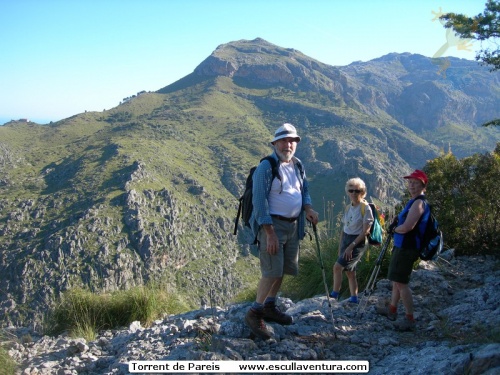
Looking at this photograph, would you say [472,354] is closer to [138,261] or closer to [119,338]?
[119,338]

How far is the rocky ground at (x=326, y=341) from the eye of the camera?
341 cm

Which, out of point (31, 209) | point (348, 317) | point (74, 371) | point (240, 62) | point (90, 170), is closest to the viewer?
point (74, 371)

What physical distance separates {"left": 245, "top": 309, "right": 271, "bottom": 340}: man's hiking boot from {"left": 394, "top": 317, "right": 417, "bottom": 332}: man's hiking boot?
1.58 meters

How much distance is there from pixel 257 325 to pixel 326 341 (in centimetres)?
75

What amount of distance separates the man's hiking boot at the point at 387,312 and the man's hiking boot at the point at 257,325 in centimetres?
176

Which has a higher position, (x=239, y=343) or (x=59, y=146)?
(x=59, y=146)

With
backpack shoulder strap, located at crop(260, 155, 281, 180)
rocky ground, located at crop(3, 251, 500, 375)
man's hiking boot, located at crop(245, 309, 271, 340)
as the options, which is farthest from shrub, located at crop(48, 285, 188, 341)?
backpack shoulder strap, located at crop(260, 155, 281, 180)

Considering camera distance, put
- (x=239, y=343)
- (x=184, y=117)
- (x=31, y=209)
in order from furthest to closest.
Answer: (x=184, y=117), (x=31, y=209), (x=239, y=343)

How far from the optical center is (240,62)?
18875 centimetres

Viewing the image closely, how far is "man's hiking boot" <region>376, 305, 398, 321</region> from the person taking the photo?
4.80 meters

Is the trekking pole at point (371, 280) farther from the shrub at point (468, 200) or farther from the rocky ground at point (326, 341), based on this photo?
the shrub at point (468, 200)

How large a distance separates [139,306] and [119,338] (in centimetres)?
114

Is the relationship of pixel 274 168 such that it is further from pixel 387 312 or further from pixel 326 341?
pixel 387 312

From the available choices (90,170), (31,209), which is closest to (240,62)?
(90,170)
